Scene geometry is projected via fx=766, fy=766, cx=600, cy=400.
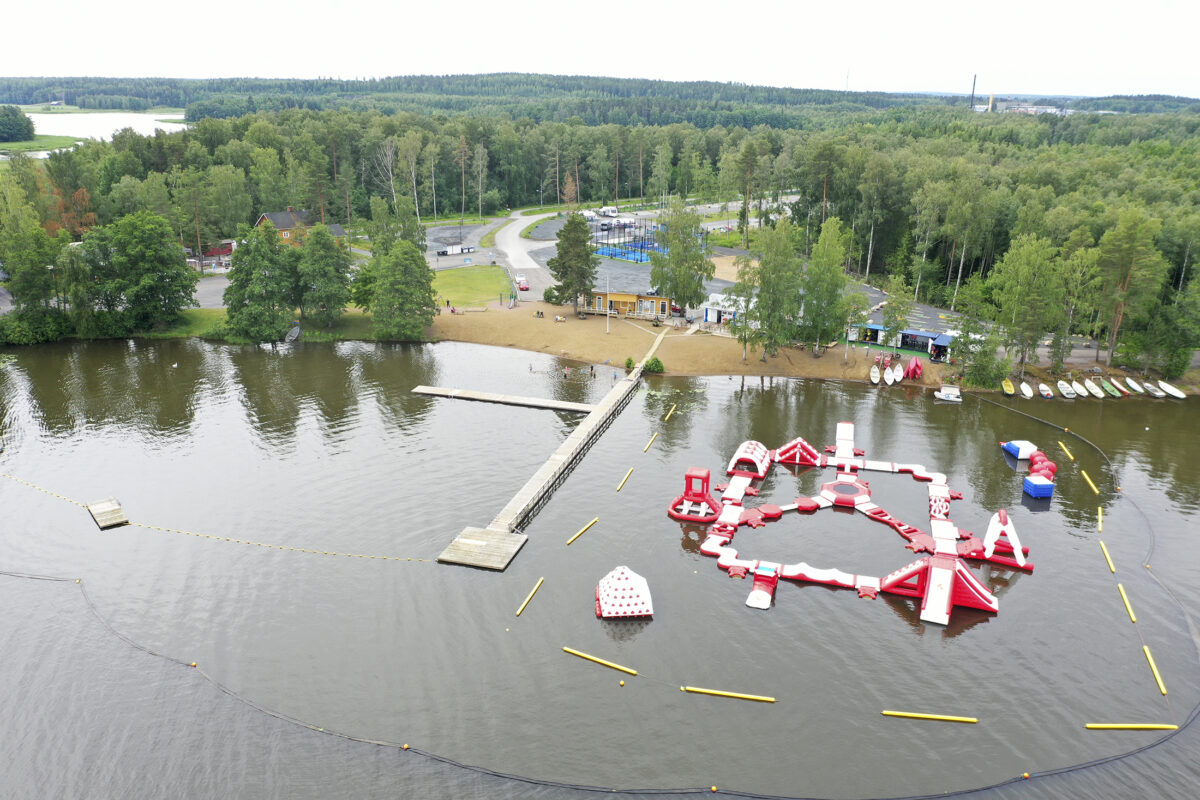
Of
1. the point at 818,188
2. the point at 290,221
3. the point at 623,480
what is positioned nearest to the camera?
the point at 623,480

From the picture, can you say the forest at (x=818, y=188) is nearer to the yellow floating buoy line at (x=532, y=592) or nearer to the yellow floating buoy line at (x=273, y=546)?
the yellow floating buoy line at (x=532, y=592)

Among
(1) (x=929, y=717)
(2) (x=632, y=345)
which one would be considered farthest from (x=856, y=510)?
(2) (x=632, y=345)

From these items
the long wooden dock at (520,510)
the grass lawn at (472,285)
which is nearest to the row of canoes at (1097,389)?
the long wooden dock at (520,510)

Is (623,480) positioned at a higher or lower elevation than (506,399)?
lower

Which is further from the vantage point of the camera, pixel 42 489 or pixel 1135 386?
pixel 1135 386

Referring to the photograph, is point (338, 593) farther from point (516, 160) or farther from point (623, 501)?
point (516, 160)

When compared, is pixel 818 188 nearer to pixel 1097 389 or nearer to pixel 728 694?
pixel 1097 389
